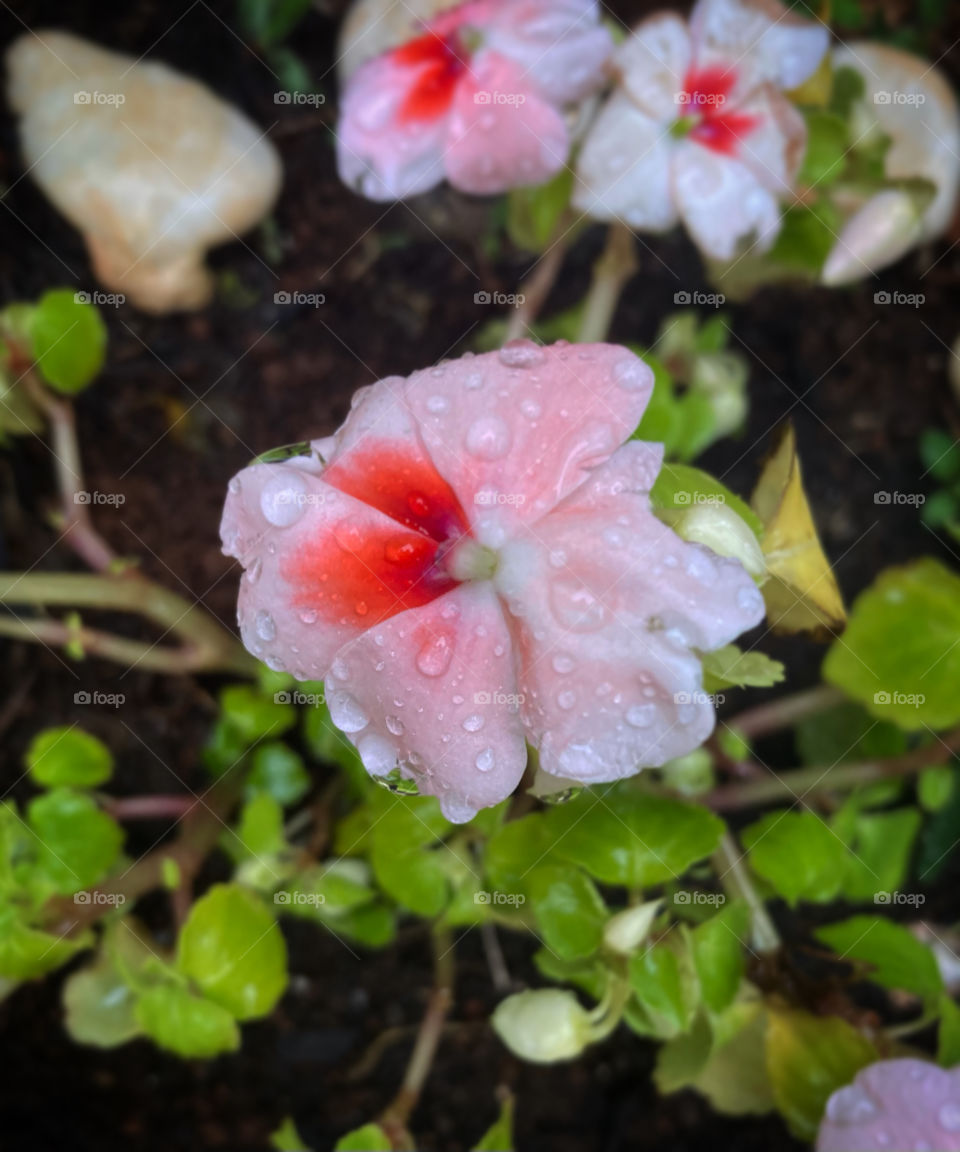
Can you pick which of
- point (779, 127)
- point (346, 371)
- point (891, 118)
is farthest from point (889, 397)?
point (346, 371)

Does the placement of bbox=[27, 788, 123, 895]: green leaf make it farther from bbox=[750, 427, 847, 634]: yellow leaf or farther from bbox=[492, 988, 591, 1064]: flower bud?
bbox=[750, 427, 847, 634]: yellow leaf

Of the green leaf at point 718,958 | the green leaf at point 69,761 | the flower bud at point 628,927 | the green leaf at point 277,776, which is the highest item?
the flower bud at point 628,927

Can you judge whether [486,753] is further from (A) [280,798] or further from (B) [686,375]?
(B) [686,375]

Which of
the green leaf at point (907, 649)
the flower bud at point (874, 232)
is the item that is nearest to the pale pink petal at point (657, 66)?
the flower bud at point (874, 232)

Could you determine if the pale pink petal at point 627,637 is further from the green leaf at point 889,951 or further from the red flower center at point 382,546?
the green leaf at point 889,951

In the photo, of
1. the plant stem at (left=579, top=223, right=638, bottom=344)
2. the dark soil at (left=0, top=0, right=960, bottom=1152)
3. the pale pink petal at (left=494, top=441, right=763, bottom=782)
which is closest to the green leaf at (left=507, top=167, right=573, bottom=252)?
the plant stem at (left=579, top=223, right=638, bottom=344)
